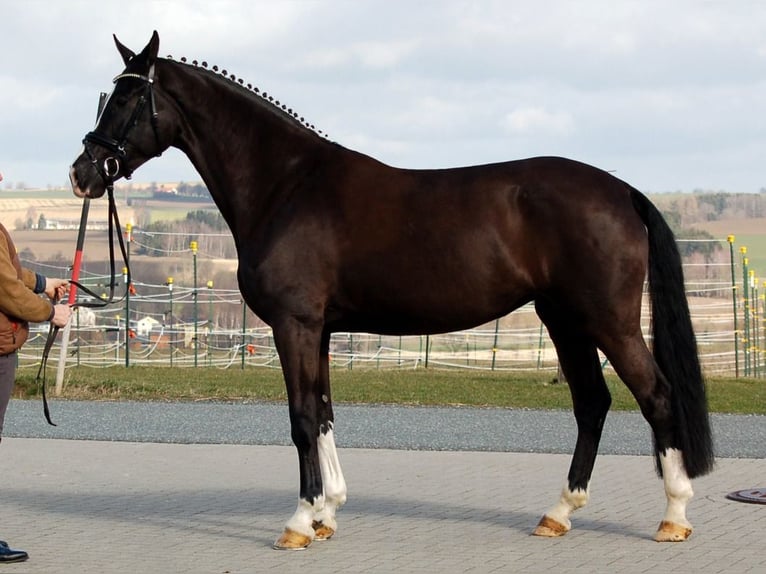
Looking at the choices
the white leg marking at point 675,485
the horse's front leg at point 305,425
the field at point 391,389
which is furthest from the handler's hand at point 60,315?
the field at point 391,389

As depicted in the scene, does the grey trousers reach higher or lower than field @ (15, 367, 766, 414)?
higher

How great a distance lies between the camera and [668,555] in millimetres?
6020

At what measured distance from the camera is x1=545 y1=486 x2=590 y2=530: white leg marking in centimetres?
658

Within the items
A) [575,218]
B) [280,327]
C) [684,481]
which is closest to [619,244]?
[575,218]

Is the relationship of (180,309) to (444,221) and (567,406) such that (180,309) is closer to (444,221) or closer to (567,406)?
(567,406)

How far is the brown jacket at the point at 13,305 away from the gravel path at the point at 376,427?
193 inches

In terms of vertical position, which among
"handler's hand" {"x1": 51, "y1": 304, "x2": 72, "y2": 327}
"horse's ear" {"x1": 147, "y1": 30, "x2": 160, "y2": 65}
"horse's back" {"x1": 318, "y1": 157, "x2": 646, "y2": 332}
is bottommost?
"handler's hand" {"x1": 51, "y1": 304, "x2": 72, "y2": 327}

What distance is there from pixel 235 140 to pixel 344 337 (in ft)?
72.9

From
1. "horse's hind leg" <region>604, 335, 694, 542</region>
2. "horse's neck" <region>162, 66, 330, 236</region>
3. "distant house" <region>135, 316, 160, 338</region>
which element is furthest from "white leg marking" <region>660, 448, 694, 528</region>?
"distant house" <region>135, 316, 160, 338</region>

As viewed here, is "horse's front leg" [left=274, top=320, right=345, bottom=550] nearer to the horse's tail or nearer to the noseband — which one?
the noseband

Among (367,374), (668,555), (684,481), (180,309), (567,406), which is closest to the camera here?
(668,555)

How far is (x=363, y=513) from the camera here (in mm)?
7359

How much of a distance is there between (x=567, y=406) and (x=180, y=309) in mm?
19108

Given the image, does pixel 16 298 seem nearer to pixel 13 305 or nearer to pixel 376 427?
pixel 13 305
